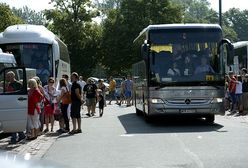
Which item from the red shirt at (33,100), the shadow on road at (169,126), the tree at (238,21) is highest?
the tree at (238,21)

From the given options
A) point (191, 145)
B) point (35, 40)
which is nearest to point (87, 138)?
point (191, 145)

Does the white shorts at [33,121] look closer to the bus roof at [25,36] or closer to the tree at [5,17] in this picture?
the bus roof at [25,36]

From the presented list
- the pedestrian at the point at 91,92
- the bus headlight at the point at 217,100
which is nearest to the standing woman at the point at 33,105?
the bus headlight at the point at 217,100

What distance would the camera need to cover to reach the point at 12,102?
1334 cm

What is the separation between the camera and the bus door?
13281 millimetres

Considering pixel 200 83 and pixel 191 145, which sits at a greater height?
pixel 200 83

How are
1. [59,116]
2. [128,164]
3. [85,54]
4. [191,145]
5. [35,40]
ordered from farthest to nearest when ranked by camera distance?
[85,54] → [35,40] → [59,116] → [191,145] → [128,164]

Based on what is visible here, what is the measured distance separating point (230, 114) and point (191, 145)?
1197 centimetres

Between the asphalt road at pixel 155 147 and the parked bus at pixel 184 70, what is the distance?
0.73 meters

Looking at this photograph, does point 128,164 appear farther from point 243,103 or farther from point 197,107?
point 243,103

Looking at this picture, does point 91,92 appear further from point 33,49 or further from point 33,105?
point 33,105

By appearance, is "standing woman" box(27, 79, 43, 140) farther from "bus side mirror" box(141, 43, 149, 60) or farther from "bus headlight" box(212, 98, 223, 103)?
"bus headlight" box(212, 98, 223, 103)

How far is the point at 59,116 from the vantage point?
17.5 meters

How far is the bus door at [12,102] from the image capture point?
13281mm
